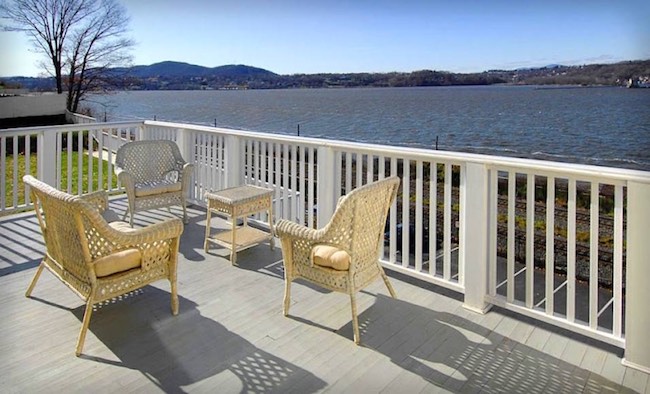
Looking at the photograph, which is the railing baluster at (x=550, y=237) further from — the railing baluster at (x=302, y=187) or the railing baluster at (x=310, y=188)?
the railing baluster at (x=302, y=187)

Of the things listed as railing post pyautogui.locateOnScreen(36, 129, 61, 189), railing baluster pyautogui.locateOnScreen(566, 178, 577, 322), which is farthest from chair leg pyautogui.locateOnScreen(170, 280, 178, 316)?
railing post pyautogui.locateOnScreen(36, 129, 61, 189)

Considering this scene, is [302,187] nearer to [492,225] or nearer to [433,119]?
[492,225]

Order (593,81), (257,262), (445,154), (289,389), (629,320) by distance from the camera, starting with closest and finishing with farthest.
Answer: (289,389)
(629,320)
(445,154)
(257,262)
(593,81)

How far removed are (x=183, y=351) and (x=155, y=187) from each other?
8.37ft

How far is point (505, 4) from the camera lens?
4.46m

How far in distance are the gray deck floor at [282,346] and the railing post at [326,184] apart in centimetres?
78

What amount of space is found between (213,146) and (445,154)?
285cm

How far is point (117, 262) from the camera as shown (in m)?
2.59

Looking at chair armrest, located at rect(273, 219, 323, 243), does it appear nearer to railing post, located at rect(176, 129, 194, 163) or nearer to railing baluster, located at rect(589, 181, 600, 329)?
railing baluster, located at rect(589, 181, 600, 329)

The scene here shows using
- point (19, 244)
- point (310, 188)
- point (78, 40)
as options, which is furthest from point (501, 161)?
point (78, 40)

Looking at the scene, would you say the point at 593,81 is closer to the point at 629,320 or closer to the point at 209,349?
the point at 629,320

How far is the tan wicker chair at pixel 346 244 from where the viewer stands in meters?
2.64

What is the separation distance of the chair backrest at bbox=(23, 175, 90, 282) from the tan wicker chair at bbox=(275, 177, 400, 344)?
1.06m

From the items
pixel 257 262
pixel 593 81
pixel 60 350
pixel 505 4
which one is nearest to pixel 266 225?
pixel 257 262
